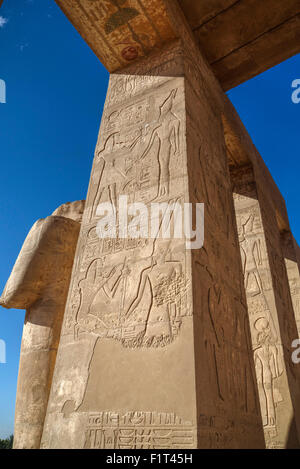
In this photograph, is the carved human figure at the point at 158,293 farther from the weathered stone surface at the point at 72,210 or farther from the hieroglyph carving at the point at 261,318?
the hieroglyph carving at the point at 261,318

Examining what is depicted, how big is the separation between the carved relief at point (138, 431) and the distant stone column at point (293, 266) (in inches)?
226

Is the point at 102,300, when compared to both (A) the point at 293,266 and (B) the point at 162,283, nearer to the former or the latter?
(B) the point at 162,283

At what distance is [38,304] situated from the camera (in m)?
3.39

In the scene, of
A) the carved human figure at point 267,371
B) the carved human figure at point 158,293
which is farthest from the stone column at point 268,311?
the carved human figure at point 158,293

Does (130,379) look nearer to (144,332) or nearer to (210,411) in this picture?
(144,332)

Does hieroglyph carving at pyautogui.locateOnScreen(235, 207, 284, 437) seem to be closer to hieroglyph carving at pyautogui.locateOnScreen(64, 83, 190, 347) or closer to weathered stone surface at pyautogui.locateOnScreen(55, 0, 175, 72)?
hieroglyph carving at pyautogui.locateOnScreen(64, 83, 190, 347)

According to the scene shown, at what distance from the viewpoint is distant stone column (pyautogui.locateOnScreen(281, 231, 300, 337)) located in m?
6.90

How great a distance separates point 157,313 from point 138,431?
0.67 m

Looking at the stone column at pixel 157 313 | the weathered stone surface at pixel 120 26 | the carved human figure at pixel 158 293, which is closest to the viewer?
the stone column at pixel 157 313

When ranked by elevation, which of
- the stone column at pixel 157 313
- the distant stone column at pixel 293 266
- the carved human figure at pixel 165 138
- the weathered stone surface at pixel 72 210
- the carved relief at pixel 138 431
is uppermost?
the distant stone column at pixel 293 266

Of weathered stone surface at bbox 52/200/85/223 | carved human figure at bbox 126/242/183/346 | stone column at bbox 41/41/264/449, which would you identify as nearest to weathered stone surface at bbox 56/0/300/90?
stone column at bbox 41/41/264/449

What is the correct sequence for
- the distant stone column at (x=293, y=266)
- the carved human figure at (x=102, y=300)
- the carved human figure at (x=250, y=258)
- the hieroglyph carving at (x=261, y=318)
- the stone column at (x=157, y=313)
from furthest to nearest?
1. the distant stone column at (x=293, y=266)
2. the carved human figure at (x=250, y=258)
3. the hieroglyph carving at (x=261, y=318)
4. the carved human figure at (x=102, y=300)
5. the stone column at (x=157, y=313)

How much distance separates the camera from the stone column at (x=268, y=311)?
3885mm
